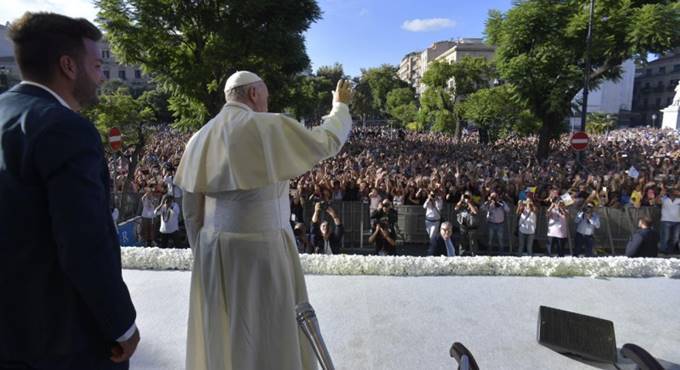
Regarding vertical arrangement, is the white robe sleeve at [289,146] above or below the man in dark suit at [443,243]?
above

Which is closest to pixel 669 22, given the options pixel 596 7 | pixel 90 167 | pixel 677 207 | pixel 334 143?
pixel 596 7

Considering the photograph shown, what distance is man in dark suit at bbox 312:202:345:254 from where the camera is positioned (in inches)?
326

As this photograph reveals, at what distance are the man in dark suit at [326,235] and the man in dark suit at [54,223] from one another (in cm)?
666

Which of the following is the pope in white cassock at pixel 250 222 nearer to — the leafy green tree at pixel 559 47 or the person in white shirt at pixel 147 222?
the person in white shirt at pixel 147 222

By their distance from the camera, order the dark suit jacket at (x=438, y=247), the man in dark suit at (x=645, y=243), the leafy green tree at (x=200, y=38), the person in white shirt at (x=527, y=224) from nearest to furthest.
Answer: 1. the man in dark suit at (x=645, y=243)
2. the dark suit jacket at (x=438, y=247)
3. the person in white shirt at (x=527, y=224)
4. the leafy green tree at (x=200, y=38)

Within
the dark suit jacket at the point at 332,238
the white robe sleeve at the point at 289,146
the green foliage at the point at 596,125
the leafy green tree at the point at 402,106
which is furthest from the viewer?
the leafy green tree at the point at 402,106

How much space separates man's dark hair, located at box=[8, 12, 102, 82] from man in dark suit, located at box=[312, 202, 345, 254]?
22.2 ft

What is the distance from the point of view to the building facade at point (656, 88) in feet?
263

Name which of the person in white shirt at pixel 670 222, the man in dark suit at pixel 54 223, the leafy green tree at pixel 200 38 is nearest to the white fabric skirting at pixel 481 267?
the man in dark suit at pixel 54 223

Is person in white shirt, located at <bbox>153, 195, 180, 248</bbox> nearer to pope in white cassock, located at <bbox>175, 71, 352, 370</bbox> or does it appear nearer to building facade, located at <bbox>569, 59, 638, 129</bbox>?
pope in white cassock, located at <bbox>175, 71, 352, 370</bbox>

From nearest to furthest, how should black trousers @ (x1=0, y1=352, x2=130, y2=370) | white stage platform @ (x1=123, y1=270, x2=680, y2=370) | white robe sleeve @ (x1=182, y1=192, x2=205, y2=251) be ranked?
black trousers @ (x1=0, y1=352, x2=130, y2=370)
white robe sleeve @ (x1=182, y1=192, x2=205, y2=251)
white stage platform @ (x1=123, y1=270, x2=680, y2=370)

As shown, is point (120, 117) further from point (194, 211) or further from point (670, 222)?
point (670, 222)

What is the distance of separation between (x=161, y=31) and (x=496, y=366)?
1863 cm

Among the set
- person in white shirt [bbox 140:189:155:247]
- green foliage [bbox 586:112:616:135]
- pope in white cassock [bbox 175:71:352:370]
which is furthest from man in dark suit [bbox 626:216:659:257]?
green foliage [bbox 586:112:616:135]
